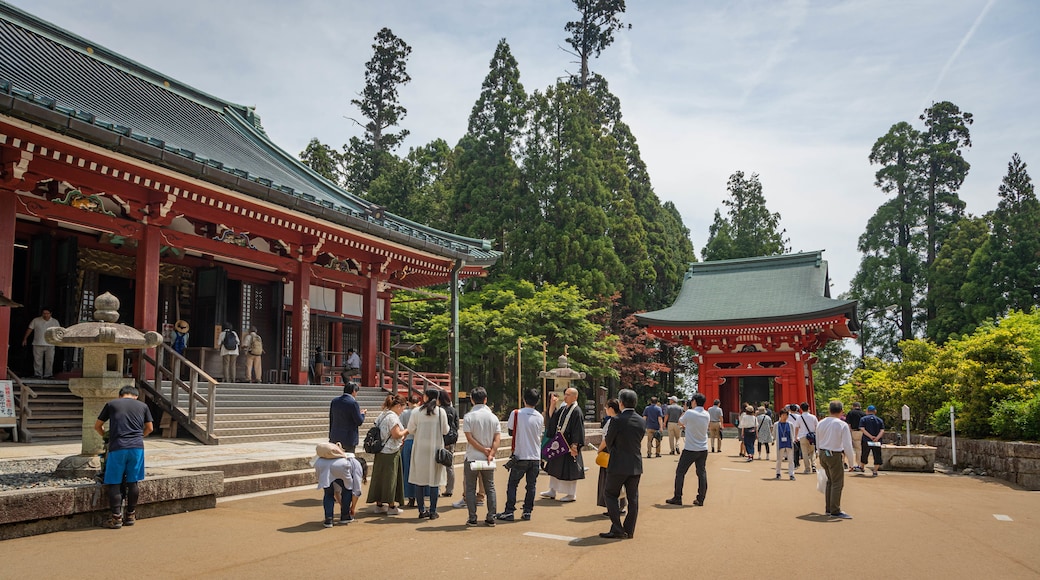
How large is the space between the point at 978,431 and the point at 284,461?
1496 cm

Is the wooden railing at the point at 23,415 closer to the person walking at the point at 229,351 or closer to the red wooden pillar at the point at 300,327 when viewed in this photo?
the person walking at the point at 229,351

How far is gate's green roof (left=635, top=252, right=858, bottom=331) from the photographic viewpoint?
89.9ft

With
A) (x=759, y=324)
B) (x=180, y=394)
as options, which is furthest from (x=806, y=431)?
(x=759, y=324)

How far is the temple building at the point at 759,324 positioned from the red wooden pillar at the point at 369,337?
13304 mm

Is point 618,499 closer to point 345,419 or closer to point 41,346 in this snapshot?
point 345,419

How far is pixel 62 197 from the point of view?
12914 millimetres

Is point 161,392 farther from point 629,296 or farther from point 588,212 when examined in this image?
point 629,296

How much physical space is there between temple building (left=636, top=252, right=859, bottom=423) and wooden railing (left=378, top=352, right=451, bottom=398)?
1066 cm

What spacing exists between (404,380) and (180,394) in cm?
831

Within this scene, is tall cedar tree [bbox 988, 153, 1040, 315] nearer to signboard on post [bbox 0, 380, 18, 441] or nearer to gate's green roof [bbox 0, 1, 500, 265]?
gate's green roof [bbox 0, 1, 500, 265]

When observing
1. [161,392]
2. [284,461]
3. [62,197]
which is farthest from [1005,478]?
[62,197]

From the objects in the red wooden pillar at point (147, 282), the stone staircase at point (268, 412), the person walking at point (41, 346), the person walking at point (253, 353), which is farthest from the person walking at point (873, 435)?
the person walking at point (41, 346)

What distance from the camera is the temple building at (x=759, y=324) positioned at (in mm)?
27172

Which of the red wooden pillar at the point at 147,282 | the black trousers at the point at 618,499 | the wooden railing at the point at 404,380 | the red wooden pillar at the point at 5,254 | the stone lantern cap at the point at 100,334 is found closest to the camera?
the black trousers at the point at 618,499
